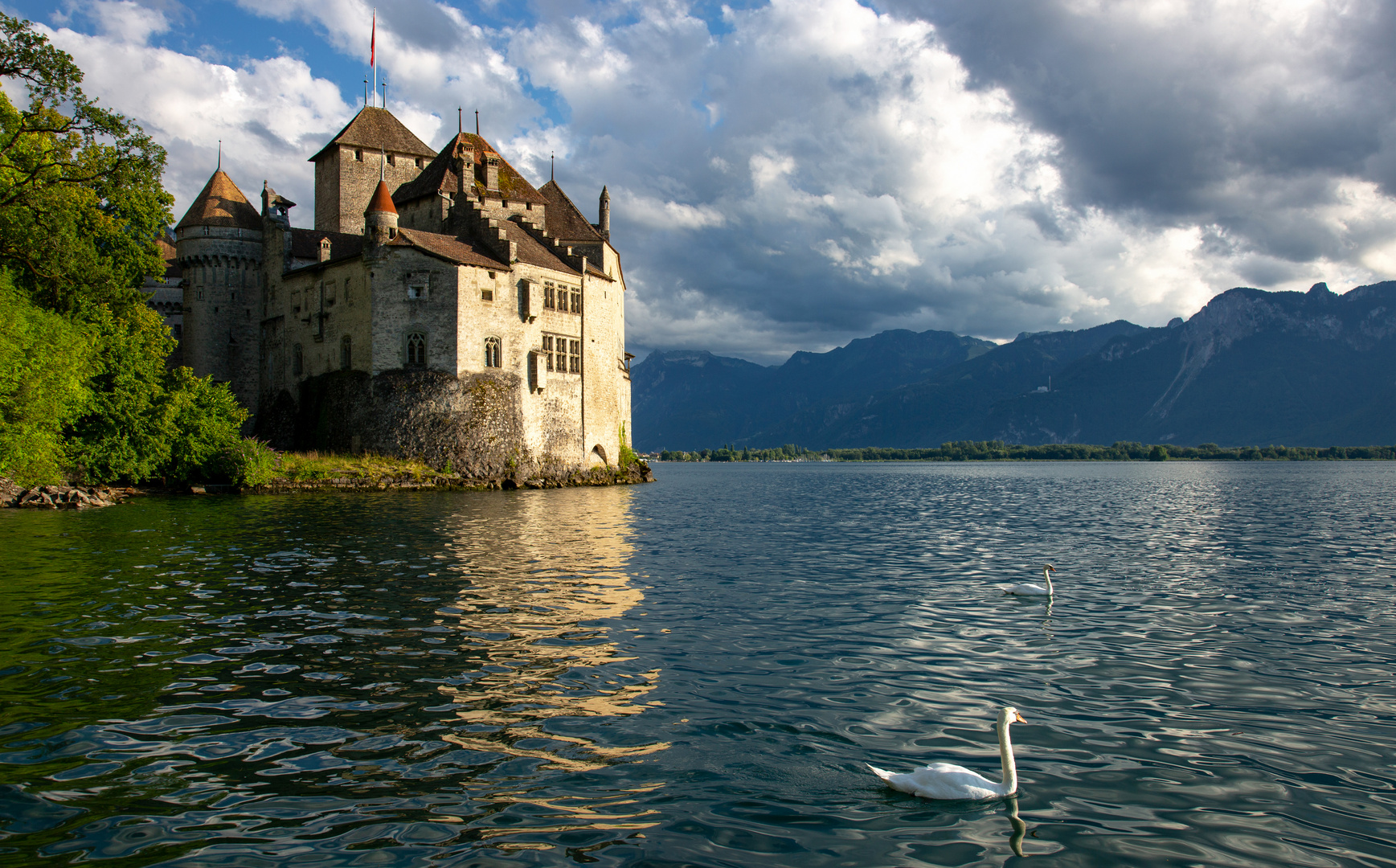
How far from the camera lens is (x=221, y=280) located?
71812mm

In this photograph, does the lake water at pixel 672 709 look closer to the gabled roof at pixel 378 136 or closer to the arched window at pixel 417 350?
the arched window at pixel 417 350

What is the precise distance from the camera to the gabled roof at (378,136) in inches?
3059

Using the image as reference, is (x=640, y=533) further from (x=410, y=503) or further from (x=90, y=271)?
(x=90, y=271)

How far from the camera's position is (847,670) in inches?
510

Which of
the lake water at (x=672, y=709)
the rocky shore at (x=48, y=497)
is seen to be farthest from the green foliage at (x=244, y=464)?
the lake water at (x=672, y=709)

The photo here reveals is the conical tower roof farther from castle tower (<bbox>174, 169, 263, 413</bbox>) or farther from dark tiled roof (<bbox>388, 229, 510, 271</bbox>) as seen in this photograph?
castle tower (<bbox>174, 169, 263, 413</bbox>)

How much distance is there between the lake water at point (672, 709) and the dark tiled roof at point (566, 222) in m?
54.7

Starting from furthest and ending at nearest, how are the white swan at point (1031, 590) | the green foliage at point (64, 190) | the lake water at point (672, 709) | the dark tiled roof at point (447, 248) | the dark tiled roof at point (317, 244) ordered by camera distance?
1. the dark tiled roof at point (317, 244)
2. the dark tiled roof at point (447, 248)
3. the green foliage at point (64, 190)
4. the white swan at point (1031, 590)
5. the lake water at point (672, 709)

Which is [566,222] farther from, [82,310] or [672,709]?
[672,709]

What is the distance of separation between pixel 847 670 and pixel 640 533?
68.0 ft

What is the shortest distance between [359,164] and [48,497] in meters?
46.7

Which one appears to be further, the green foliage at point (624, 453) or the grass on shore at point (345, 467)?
the green foliage at point (624, 453)

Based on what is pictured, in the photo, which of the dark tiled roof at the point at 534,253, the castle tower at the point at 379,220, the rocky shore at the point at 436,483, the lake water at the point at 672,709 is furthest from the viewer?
the dark tiled roof at the point at 534,253

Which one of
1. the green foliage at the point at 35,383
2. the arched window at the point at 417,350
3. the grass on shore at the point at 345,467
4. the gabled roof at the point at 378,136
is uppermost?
the gabled roof at the point at 378,136
